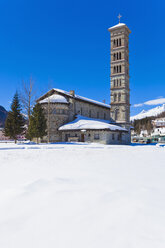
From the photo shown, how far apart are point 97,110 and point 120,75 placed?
9.77 metres

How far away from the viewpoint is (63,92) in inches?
1431

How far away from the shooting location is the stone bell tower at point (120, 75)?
4094 centimetres

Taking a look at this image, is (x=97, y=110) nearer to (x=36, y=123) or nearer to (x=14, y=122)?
(x=36, y=123)

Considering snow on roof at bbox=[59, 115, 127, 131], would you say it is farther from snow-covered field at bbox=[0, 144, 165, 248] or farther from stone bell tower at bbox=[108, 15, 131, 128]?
snow-covered field at bbox=[0, 144, 165, 248]

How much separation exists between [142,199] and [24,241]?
2.60 meters

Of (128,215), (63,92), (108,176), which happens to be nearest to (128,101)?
(63,92)

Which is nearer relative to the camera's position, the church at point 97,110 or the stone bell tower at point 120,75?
the church at point 97,110

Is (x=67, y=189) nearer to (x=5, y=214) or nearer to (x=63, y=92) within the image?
(x=5, y=214)

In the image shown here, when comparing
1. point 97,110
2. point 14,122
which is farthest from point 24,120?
point 97,110

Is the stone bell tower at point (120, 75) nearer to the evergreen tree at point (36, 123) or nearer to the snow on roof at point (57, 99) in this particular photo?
the snow on roof at point (57, 99)

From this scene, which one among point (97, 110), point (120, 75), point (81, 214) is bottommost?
point (81, 214)

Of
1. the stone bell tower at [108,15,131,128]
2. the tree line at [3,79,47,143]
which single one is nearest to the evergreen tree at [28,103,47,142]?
the tree line at [3,79,47,143]

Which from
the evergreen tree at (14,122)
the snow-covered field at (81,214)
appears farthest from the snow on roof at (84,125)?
the snow-covered field at (81,214)

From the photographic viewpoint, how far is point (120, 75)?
4147 centimetres
